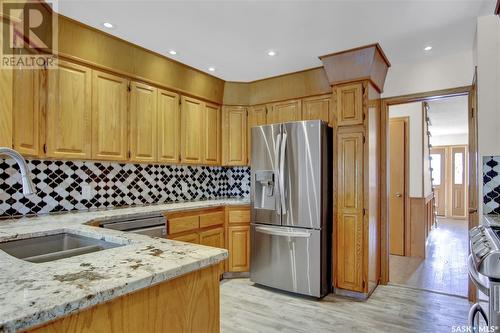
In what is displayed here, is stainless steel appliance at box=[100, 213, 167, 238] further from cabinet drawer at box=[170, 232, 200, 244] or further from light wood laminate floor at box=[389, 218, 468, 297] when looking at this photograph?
light wood laminate floor at box=[389, 218, 468, 297]

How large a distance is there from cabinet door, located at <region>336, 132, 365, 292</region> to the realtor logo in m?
2.82

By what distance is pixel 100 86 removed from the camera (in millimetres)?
2705

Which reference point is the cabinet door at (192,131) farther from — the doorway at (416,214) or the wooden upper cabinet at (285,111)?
the doorway at (416,214)

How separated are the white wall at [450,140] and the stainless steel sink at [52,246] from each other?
10.2 meters

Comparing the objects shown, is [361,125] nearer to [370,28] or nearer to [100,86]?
[370,28]

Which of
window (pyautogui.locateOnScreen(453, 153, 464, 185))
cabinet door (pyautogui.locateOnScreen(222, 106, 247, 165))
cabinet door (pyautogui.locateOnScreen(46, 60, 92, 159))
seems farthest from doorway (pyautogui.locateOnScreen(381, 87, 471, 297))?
cabinet door (pyautogui.locateOnScreen(46, 60, 92, 159))

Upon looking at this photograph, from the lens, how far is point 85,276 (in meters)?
0.85

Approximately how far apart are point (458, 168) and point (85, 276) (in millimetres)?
10380

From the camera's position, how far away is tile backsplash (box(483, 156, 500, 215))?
2357 mm

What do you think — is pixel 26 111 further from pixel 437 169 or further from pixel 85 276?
pixel 437 169

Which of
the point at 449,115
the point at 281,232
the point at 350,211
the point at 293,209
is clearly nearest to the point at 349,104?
the point at 350,211

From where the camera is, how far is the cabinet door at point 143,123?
9.76 ft

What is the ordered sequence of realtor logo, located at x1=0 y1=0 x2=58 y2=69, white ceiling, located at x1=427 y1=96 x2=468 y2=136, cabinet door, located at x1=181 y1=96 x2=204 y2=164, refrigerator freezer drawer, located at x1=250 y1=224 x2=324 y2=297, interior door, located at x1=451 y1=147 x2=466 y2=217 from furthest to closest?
interior door, located at x1=451 y1=147 x2=466 y2=217
white ceiling, located at x1=427 y1=96 x2=468 y2=136
cabinet door, located at x1=181 y1=96 x2=204 y2=164
refrigerator freezer drawer, located at x1=250 y1=224 x2=324 y2=297
realtor logo, located at x1=0 y1=0 x2=58 y2=69

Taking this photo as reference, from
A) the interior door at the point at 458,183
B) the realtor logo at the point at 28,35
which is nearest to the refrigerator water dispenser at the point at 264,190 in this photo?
the realtor logo at the point at 28,35
